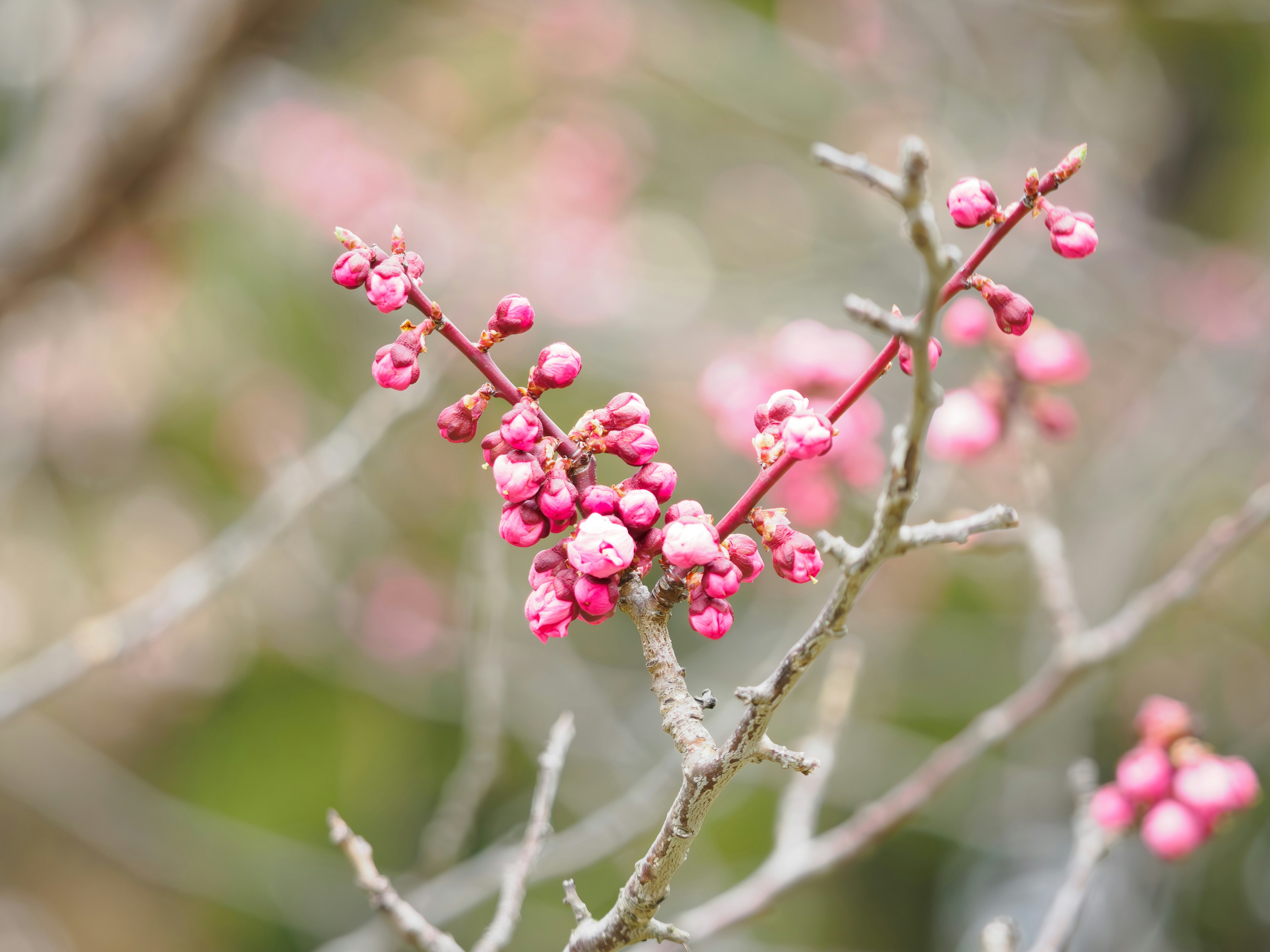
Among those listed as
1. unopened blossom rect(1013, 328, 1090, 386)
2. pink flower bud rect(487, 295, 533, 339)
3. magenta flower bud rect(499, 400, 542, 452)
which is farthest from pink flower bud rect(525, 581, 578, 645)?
unopened blossom rect(1013, 328, 1090, 386)

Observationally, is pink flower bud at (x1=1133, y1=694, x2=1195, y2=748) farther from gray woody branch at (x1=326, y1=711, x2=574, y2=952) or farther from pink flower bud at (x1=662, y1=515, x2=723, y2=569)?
pink flower bud at (x1=662, y1=515, x2=723, y2=569)

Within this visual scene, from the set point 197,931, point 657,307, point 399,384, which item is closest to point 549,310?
point 657,307

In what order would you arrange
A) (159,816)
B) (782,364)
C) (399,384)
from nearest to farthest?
(399,384)
(782,364)
(159,816)

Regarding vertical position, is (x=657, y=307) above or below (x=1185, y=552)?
above

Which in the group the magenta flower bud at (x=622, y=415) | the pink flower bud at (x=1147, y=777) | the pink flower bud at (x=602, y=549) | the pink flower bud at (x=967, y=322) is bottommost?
the pink flower bud at (x=602, y=549)

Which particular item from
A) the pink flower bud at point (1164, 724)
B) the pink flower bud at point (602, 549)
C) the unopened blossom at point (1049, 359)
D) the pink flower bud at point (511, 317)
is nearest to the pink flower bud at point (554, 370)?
the pink flower bud at point (511, 317)

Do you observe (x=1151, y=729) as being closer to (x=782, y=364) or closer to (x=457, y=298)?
(x=782, y=364)

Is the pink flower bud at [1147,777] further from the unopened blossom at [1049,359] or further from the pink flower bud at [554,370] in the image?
the pink flower bud at [554,370]
